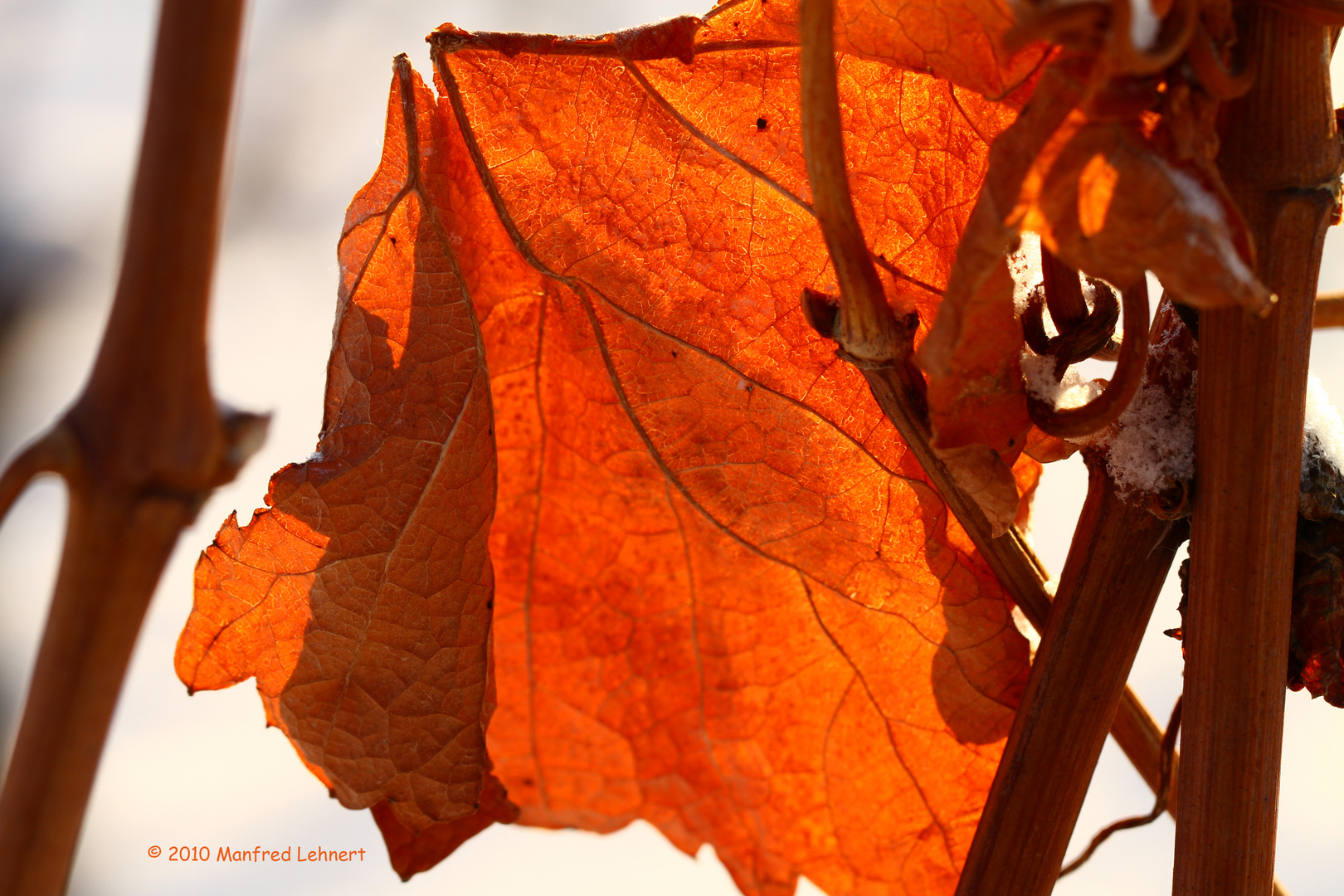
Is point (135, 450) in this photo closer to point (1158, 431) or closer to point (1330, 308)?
point (1158, 431)

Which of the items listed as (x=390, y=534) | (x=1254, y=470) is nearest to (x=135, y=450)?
(x=390, y=534)

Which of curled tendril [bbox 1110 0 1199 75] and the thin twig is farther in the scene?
the thin twig

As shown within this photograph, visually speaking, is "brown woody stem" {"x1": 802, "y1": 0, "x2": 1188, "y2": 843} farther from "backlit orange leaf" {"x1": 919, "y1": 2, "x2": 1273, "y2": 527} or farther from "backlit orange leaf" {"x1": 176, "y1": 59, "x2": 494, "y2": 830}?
"backlit orange leaf" {"x1": 176, "y1": 59, "x2": 494, "y2": 830}

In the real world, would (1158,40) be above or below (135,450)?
above

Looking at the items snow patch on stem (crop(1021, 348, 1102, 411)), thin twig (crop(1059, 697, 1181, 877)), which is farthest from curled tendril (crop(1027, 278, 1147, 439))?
thin twig (crop(1059, 697, 1181, 877))

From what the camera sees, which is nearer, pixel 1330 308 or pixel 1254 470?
pixel 1254 470

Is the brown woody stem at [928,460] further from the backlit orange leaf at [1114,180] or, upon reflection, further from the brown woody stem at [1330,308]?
the brown woody stem at [1330,308]
